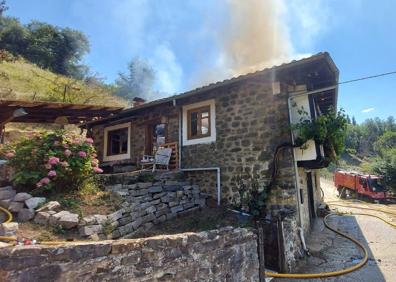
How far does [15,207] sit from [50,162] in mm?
1108

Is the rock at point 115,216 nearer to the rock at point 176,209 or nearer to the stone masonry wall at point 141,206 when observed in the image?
the stone masonry wall at point 141,206

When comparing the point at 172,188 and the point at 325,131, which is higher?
the point at 325,131

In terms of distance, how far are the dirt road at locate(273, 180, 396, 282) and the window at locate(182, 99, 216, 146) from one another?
4.37 meters

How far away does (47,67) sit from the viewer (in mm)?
32156

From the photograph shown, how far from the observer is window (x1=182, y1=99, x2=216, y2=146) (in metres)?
9.20

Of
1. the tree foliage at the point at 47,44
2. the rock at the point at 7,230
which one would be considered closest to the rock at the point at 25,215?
the rock at the point at 7,230

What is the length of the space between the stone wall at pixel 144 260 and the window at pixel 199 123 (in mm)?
4771

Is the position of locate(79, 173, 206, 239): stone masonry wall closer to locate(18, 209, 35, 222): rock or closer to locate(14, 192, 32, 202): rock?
locate(18, 209, 35, 222): rock

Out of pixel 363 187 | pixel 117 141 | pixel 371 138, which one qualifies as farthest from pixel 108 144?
pixel 371 138

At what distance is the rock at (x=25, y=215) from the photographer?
5.11 metres

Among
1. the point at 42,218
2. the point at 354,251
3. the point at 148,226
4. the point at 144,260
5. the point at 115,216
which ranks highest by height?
the point at 42,218

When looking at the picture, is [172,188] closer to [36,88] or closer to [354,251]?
[354,251]

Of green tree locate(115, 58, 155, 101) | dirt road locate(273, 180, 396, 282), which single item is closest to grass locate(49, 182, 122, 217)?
dirt road locate(273, 180, 396, 282)

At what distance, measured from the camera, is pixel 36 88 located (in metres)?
23.2
